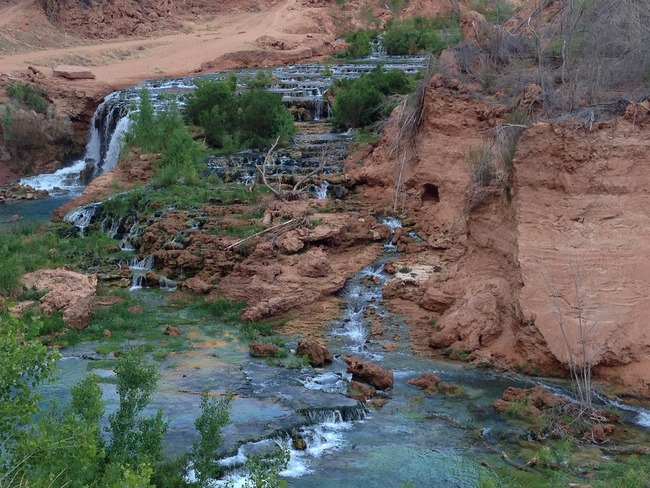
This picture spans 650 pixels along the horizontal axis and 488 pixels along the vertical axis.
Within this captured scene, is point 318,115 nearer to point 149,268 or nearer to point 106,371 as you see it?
point 149,268

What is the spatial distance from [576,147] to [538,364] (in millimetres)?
2877

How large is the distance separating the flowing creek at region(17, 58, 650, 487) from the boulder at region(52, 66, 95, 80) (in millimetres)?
16638

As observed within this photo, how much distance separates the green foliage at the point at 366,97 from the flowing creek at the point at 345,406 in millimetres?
8559

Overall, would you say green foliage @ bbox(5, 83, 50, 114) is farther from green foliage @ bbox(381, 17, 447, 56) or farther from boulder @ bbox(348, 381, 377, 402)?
boulder @ bbox(348, 381, 377, 402)

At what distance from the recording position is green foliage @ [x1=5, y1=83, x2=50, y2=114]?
89.9 ft

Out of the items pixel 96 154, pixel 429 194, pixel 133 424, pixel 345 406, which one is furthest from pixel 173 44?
pixel 133 424

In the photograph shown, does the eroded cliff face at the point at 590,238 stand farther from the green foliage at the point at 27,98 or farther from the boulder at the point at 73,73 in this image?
the boulder at the point at 73,73

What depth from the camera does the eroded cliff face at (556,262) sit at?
37.4 feet

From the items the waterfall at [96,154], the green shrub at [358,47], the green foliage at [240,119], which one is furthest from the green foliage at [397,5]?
the green foliage at [240,119]

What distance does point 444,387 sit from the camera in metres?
11.3

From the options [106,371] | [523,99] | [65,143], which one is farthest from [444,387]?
[65,143]

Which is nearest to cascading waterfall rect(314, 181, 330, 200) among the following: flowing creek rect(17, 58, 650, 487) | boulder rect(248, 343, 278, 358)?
flowing creek rect(17, 58, 650, 487)

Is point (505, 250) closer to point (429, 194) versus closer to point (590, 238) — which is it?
point (590, 238)

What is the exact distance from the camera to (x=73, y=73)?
30.9m
